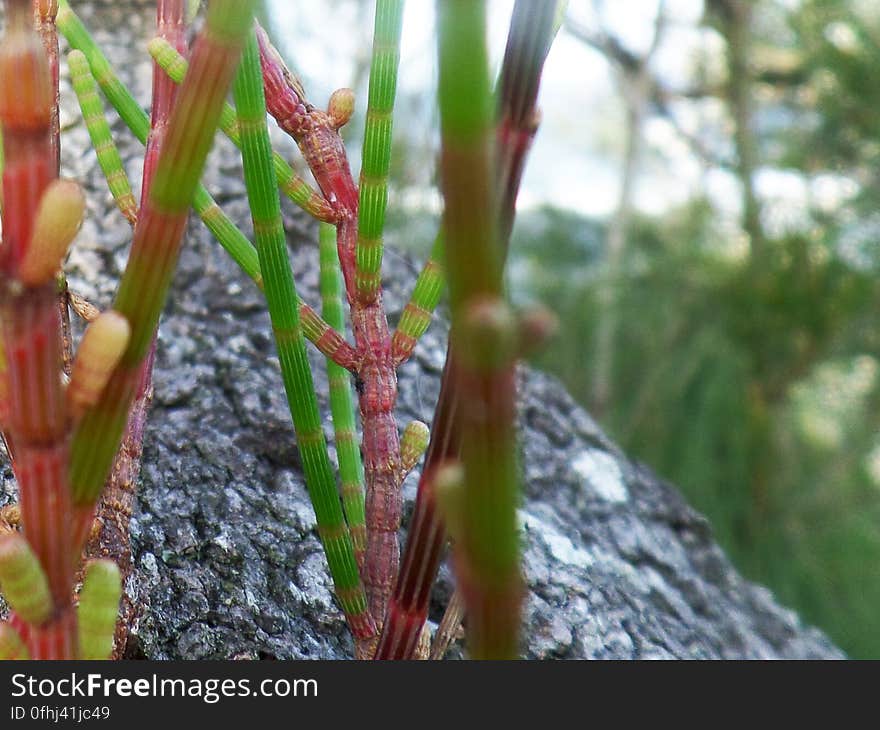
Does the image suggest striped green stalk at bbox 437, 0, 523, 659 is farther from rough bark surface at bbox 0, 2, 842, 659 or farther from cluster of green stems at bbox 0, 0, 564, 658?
rough bark surface at bbox 0, 2, 842, 659

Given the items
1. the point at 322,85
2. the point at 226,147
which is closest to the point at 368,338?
the point at 226,147

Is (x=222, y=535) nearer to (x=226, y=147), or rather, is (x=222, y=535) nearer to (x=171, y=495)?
(x=171, y=495)

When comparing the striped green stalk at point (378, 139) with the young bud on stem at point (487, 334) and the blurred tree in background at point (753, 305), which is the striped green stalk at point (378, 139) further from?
the blurred tree in background at point (753, 305)

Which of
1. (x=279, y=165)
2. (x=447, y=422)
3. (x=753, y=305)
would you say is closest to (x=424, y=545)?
(x=447, y=422)

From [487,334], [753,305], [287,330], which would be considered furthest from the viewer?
[753,305]

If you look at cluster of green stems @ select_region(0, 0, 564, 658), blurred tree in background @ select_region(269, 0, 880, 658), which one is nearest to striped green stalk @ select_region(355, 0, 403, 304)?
cluster of green stems @ select_region(0, 0, 564, 658)

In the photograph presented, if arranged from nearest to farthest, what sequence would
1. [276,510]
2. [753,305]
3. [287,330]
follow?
→ 1. [287,330]
2. [276,510]
3. [753,305]

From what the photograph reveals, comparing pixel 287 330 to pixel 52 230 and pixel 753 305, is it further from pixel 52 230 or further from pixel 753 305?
pixel 753 305
